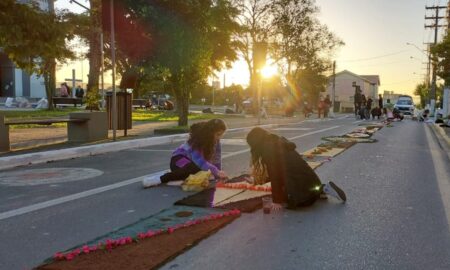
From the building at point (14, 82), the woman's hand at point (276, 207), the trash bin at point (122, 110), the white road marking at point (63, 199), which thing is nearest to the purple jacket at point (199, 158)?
the white road marking at point (63, 199)

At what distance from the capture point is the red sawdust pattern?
4008 millimetres

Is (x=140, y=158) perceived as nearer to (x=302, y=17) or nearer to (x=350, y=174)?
(x=350, y=174)

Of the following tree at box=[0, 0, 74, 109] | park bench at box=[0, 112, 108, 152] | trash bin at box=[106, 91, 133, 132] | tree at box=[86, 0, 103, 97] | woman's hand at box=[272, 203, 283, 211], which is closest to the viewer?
woman's hand at box=[272, 203, 283, 211]

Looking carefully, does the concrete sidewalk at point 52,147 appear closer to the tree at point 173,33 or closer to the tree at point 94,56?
the tree at point 173,33

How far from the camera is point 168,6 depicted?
17438mm

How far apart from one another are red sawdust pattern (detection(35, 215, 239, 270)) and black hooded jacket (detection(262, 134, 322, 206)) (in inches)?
49.5

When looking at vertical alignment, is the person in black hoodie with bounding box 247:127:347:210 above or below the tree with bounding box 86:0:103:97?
below

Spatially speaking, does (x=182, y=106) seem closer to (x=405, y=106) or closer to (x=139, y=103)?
(x=139, y=103)

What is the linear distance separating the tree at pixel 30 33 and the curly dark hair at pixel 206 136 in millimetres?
6072

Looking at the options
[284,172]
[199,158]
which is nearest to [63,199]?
[199,158]

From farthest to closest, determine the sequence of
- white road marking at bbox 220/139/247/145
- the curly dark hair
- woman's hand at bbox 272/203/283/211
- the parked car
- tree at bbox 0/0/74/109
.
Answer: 1. the parked car
2. white road marking at bbox 220/139/247/145
3. tree at bbox 0/0/74/109
4. the curly dark hair
5. woman's hand at bbox 272/203/283/211

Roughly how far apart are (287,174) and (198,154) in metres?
2.12

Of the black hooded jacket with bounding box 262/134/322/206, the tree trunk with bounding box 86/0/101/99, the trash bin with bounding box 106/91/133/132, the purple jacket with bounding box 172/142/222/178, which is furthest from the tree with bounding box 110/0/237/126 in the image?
the black hooded jacket with bounding box 262/134/322/206

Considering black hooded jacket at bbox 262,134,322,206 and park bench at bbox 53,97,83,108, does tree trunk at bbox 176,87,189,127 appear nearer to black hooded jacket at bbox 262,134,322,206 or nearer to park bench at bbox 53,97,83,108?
park bench at bbox 53,97,83,108
